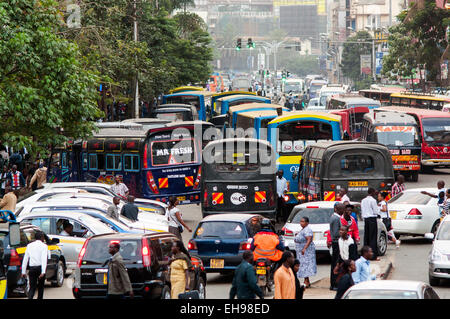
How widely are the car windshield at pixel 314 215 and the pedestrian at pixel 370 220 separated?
30.2 inches

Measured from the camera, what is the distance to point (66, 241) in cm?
2023

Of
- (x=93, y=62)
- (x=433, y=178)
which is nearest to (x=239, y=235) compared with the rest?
(x=93, y=62)

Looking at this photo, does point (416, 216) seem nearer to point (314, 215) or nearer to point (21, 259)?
point (314, 215)

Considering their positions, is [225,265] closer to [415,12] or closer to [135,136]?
[135,136]

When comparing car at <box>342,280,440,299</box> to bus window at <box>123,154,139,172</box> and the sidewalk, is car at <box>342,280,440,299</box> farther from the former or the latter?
bus window at <box>123,154,139,172</box>

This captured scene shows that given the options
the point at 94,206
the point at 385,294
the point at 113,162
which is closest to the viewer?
the point at 385,294

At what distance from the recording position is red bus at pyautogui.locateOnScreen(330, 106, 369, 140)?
4972cm

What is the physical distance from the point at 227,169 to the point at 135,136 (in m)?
5.44

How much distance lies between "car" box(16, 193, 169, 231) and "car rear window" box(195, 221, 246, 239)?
10.9 feet

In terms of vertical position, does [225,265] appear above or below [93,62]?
below

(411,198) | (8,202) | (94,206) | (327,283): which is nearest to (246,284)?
(327,283)

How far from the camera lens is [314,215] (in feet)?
69.1

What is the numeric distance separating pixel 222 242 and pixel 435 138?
2299 centimetres

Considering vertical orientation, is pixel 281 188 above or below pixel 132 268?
below
